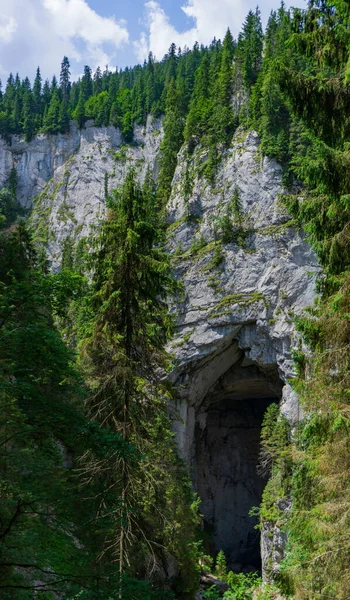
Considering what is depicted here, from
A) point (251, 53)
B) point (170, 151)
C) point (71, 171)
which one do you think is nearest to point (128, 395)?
point (170, 151)

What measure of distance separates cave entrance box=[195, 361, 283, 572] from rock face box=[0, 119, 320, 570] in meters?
0.08

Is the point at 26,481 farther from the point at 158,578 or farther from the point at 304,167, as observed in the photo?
the point at 158,578

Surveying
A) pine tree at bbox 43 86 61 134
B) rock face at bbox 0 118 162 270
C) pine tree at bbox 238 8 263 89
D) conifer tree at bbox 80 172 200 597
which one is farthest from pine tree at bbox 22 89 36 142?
conifer tree at bbox 80 172 200 597

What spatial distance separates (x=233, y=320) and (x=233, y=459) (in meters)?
13.9

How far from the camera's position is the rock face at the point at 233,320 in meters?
29.7

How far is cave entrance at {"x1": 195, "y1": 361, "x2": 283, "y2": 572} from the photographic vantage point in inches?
1345

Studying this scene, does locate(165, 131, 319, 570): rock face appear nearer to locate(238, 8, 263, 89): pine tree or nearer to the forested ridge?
locate(238, 8, 263, 89): pine tree

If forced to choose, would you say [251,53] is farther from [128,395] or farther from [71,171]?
[128,395]

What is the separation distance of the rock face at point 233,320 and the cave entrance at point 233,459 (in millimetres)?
76

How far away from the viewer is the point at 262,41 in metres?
46.3

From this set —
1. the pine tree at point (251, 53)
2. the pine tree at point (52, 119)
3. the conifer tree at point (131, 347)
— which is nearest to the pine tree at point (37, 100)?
the pine tree at point (52, 119)

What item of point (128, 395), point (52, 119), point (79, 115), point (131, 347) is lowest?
point (128, 395)

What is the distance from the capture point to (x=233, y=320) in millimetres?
29969

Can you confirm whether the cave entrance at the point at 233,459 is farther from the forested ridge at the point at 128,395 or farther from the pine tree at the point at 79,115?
the pine tree at the point at 79,115
